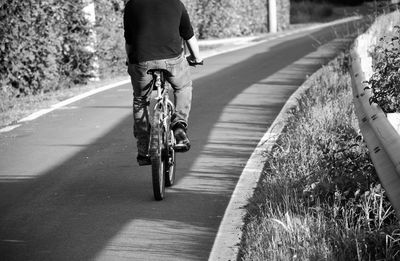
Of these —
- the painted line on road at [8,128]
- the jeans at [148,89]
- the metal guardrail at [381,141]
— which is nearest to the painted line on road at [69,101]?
the painted line on road at [8,128]

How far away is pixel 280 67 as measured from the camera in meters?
19.5

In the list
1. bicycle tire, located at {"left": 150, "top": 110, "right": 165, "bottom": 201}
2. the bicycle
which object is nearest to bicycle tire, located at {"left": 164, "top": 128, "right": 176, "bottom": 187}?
the bicycle

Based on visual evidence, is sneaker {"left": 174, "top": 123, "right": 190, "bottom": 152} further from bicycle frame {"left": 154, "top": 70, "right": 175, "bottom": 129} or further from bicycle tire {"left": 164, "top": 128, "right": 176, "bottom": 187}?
bicycle frame {"left": 154, "top": 70, "right": 175, "bottom": 129}

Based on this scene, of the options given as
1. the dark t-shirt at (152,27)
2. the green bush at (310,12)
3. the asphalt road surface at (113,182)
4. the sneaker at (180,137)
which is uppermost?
the dark t-shirt at (152,27)

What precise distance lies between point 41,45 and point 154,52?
24.6 feet

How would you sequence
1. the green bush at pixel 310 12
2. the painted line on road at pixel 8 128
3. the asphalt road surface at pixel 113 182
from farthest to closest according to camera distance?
the green bush at pixel 310 12 → the painted line on road at pixel 8 128 → the asphalt road surface at pixel 113 182

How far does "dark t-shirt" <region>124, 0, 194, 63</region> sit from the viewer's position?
7.83 m

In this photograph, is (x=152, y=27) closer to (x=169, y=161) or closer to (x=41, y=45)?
(x=169, y=161)

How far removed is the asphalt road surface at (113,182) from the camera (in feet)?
21.1

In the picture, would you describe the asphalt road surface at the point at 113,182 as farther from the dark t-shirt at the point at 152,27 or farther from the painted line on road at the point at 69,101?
the dark t-shirt at the point at 152,27

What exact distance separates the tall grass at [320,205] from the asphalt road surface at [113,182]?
516 millimetres

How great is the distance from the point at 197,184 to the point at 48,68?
25.1ft

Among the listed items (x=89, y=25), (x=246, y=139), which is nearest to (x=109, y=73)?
(x=89, y=25)

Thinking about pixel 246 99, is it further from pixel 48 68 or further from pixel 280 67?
pixel 280 67
